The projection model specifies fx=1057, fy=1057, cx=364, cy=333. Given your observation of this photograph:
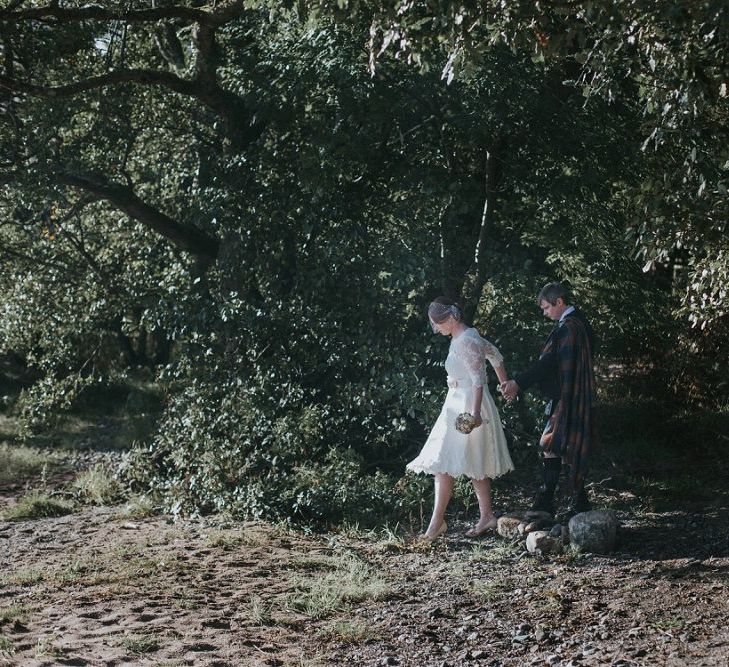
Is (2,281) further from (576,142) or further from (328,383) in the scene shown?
(576,142)

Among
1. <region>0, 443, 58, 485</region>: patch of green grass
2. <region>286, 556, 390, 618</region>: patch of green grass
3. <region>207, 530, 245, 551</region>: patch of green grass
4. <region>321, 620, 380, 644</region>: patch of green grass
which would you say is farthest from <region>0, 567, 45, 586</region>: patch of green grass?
<region>0, 443, 58, 485</region>: patch of green grass

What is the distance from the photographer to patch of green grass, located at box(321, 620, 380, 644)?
251 inches

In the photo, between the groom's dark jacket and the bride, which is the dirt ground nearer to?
the bride

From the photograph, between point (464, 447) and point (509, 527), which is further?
point (509, 527)

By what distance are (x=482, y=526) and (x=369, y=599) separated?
180 cm

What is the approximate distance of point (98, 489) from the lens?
12031 millimetres

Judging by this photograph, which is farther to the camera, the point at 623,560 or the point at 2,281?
the point at 2,281

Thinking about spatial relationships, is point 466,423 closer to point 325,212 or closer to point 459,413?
point 459,413

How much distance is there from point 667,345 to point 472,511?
4376 millimetres

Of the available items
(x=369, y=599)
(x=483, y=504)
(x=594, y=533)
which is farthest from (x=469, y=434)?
(x=369, y=599)

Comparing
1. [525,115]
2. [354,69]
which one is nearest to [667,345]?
[525,115]

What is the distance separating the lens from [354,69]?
31.2 ft

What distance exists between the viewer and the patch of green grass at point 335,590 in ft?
23.0

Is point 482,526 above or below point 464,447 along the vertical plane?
below
